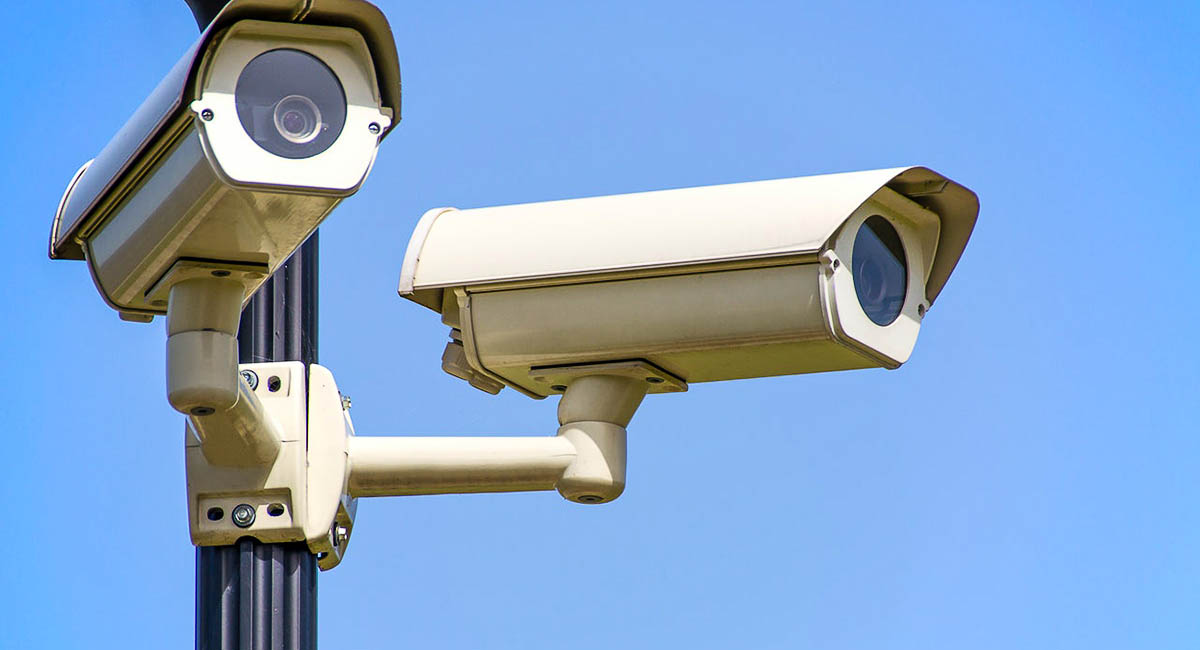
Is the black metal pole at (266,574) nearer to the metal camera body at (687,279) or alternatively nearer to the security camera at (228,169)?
the metal camera body at (687,279)

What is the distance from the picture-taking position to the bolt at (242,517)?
9.09ft

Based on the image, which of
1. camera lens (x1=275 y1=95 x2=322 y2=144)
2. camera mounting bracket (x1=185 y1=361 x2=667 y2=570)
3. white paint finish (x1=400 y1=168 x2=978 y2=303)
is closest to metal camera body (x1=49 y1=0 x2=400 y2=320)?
camera lens (x1=275 y1=95 x2=322 y2=144)

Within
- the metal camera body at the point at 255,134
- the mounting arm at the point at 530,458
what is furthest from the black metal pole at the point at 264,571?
the metal camera body at the point at 255,134

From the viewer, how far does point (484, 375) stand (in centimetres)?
305

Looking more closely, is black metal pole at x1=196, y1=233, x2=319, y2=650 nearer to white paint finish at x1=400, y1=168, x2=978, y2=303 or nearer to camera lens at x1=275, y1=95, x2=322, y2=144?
white paint finish at x1=400, y1=168, x2=978, y2=303

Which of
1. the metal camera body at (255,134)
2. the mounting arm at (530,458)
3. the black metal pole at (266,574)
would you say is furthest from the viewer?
the mounting arm at (530,458)

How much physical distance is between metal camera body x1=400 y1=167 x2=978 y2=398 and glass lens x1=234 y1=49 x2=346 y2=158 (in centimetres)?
67

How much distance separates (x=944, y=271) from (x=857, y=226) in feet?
0.96

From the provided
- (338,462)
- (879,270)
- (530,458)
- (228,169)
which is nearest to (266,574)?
(338,462)

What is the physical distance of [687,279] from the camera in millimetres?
2857

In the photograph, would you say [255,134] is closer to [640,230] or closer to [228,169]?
[228,169]

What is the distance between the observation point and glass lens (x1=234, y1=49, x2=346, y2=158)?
2203mm

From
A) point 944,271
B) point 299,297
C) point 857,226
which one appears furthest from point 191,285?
point 944,271

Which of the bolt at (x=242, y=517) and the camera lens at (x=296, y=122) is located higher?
the camera lens at (x=296, y=122)
